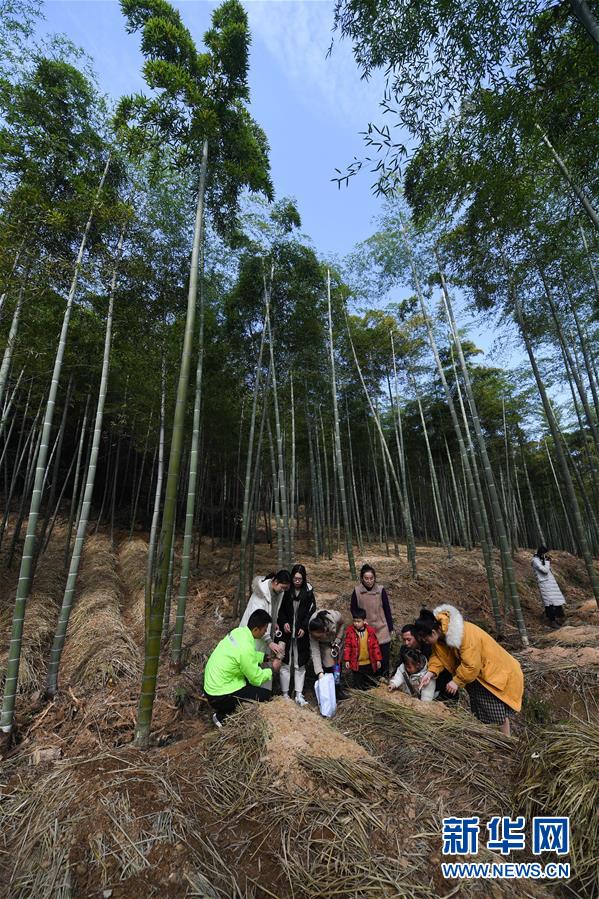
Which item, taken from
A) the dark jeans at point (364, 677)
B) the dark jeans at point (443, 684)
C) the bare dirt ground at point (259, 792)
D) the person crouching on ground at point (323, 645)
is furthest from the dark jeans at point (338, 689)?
the dark jeans at point (443, 684)

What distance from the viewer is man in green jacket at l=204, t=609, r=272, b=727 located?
2.66 metres

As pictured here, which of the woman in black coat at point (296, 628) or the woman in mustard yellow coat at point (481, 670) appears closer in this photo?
the woman in mustard yellow coat at point (481, 670)

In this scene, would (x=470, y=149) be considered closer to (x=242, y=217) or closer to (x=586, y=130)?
(x=586, y=130)

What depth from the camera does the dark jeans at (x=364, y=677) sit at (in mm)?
3342

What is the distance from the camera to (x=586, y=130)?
9.68 ft

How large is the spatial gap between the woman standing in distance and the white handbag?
0.66m

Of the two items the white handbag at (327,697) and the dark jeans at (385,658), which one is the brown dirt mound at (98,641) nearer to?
the white handbag at (327,697)

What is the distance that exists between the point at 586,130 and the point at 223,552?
10942 millimetres

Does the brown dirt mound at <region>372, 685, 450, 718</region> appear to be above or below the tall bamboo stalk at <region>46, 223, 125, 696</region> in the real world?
below

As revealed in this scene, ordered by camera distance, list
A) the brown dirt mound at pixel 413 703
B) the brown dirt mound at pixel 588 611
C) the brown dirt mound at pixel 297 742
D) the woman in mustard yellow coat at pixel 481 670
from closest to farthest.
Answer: the brown dirt mound at pixel 297 742 < the woman in mustard yellow coat at pixel 481 670 < the brown dirt mound at pixel 413 703 < the brown dirt mound at pixel 588 611

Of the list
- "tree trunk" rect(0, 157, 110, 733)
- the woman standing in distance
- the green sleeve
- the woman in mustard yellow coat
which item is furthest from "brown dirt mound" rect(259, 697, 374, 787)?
"tree trunk" rect(0, 157, 110, 733)

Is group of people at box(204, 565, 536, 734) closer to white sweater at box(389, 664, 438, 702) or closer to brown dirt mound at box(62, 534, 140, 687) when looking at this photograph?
white sweater at box(389, 664, 438, 702)

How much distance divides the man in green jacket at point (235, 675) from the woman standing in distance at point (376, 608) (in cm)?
118

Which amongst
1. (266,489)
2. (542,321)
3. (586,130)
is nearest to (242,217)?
(586,130)
